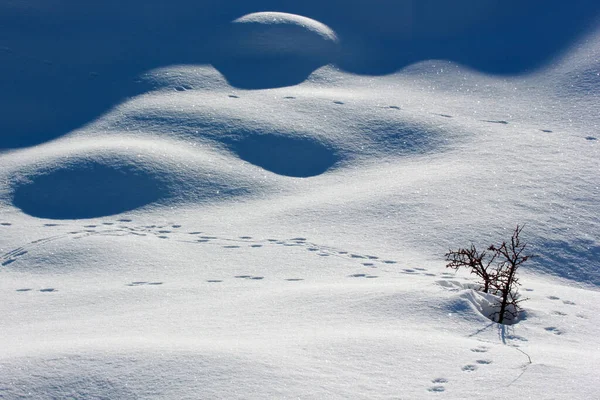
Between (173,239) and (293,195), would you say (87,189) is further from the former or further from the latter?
(293,195)

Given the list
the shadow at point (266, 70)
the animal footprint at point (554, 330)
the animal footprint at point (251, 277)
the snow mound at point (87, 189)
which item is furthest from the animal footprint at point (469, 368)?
the shadow at point (266, 70)

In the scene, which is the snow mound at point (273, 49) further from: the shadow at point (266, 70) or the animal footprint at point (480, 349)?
the animal footprint at point (480, 349)

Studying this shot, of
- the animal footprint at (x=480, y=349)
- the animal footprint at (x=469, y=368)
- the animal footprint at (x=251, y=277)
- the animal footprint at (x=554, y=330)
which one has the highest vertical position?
the animal footprint at (x=251, y=277)

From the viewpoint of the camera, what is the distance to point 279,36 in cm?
1306

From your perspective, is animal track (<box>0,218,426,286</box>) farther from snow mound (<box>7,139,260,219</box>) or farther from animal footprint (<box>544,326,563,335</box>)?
animal footprint (<box>544,326,563,335</box>)

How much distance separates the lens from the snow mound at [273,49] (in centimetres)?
1223

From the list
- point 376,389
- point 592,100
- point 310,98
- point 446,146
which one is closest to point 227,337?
point 376,389

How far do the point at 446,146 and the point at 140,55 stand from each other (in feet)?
18.5

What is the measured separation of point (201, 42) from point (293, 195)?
205 inches

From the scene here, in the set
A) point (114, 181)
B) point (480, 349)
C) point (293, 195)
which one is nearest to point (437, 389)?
point (480, 349)

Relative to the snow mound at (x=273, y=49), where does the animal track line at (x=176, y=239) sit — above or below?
below

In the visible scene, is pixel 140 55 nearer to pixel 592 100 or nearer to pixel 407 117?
pixel 407 117

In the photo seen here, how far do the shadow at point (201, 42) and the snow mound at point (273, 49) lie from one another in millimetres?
36

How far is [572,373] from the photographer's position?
4180mm
